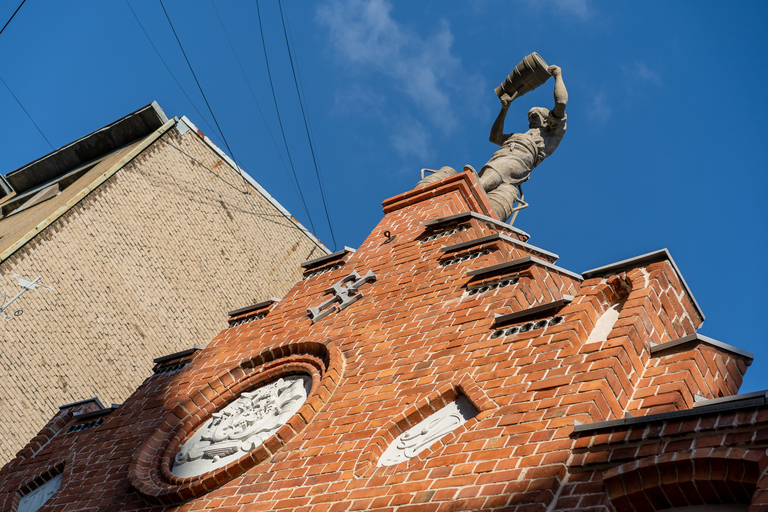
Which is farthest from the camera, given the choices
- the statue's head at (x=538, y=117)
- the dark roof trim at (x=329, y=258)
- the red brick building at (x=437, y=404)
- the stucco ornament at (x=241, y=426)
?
the statue's head at (x=538, y=117)

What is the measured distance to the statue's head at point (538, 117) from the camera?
11.0 m

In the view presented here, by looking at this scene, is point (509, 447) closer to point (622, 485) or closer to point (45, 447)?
point (622, 485)

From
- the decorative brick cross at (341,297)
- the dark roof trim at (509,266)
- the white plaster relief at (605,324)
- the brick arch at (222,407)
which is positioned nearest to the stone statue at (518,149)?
the decorative brick cross at (341,297)

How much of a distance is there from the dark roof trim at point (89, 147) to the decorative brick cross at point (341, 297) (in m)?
9.55

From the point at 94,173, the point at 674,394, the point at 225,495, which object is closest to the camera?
the point at 674,394

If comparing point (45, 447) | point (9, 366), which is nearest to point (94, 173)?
point (9, 366)

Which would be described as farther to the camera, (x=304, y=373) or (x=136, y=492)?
(x=304, y=373)

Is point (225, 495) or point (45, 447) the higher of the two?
point (45, 447)

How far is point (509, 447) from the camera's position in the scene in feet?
14.1

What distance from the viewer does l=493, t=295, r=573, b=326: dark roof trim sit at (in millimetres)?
5238

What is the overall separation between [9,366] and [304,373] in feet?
22.7

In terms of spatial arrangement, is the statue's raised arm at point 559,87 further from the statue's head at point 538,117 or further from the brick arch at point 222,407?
the brick arch at point 222,407

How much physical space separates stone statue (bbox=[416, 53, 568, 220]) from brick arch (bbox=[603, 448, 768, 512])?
266 inches

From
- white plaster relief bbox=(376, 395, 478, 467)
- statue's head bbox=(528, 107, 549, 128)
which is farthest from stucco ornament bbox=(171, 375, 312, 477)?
statue's head bbox=(528, 107, 549, 128)
